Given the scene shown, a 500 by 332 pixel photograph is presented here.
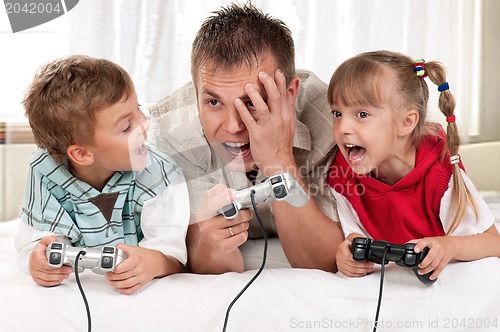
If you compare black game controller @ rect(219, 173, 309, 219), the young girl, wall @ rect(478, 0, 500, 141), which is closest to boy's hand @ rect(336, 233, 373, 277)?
the young girl

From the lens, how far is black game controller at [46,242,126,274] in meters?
1.08

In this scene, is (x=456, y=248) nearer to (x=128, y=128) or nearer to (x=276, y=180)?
(x=276, y=180)

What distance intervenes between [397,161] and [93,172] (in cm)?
61

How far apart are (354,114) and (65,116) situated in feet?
1.80

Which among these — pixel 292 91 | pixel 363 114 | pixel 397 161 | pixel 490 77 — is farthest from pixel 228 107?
pixel 490 77

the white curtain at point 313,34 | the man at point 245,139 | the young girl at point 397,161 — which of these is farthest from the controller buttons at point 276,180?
the white curtain at point 313,34

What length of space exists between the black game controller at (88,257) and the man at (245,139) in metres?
0.16

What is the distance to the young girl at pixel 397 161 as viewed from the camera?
4.11 feet

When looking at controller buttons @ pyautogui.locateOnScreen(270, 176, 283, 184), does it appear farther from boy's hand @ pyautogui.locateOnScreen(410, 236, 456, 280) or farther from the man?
boy's hand @ pyautogui.locateOnScreen(410, 236, 456, 280)

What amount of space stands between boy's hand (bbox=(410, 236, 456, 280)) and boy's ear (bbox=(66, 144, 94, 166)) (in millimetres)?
616

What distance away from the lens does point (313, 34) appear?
252 centimetres

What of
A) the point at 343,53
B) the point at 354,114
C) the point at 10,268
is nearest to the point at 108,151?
the point at 10,268

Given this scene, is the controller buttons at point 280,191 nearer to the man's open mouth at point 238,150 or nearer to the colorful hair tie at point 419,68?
the man's open mouth at point 238,150

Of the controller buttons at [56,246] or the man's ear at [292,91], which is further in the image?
the man's ear at [292,91]
